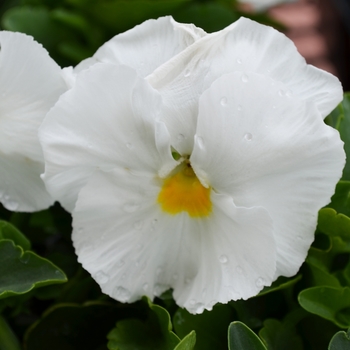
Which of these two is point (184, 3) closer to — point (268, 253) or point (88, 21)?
point (88, 21)

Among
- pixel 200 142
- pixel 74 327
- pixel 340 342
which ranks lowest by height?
pixel 74 327

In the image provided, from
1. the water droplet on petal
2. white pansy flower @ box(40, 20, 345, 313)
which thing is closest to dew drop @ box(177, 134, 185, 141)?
white pansy flower @ box(40, 20, 345, 313)

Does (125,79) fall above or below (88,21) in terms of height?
above

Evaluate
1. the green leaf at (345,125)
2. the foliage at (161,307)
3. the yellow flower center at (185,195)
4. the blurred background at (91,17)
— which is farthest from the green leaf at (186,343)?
the blurred background at (91,17)

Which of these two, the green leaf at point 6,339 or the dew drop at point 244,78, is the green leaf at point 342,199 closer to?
the dew drop at point 244,78

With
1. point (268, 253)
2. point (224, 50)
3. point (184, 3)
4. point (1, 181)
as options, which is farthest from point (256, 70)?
point (184, 3)

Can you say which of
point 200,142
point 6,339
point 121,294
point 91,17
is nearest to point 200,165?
point 200,142

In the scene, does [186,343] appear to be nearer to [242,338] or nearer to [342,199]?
[242,338]

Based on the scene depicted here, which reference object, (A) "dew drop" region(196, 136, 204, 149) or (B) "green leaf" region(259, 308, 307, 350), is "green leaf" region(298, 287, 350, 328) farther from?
(A) "dew drop" region(196, 136, 204, 149)
